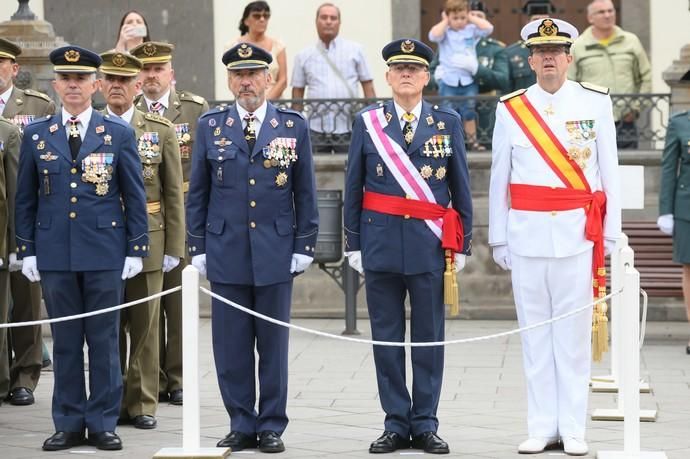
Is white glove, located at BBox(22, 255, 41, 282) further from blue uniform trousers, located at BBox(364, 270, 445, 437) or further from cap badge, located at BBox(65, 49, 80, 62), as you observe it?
blue uniform trousers, located at BBox(364, 270, 445, 437)

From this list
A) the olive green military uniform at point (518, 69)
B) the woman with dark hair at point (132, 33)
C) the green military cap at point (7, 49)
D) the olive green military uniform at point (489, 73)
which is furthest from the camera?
the olive green military uniform at point (518, 69)

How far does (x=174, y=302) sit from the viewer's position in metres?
11.6

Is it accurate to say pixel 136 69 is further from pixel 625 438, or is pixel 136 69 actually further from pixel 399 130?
pixel 625 438

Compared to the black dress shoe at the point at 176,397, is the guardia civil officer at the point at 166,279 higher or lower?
higher

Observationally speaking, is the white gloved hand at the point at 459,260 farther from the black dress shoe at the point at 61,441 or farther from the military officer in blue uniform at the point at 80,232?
the black dress shoe at the point at 61,441

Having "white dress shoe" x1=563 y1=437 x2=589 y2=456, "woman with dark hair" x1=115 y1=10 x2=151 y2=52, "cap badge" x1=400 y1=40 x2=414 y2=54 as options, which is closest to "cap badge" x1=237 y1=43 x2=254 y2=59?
"cap badge" x1=400 y1=40 x2=414 y2=54

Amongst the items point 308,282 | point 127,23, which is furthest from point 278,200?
point 308,282

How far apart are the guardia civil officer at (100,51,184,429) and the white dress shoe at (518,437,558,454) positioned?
2.20 meters

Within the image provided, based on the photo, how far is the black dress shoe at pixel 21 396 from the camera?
11.5 meters

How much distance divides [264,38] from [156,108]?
494 centimetres

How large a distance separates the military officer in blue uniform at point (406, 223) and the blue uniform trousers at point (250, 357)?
500 mm

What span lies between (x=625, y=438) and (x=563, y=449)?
45 cm

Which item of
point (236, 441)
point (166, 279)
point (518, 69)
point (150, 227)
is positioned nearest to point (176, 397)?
point (166, 279)

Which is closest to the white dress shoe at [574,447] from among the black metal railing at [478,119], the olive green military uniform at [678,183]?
the olive green military uniform at [678,183]
